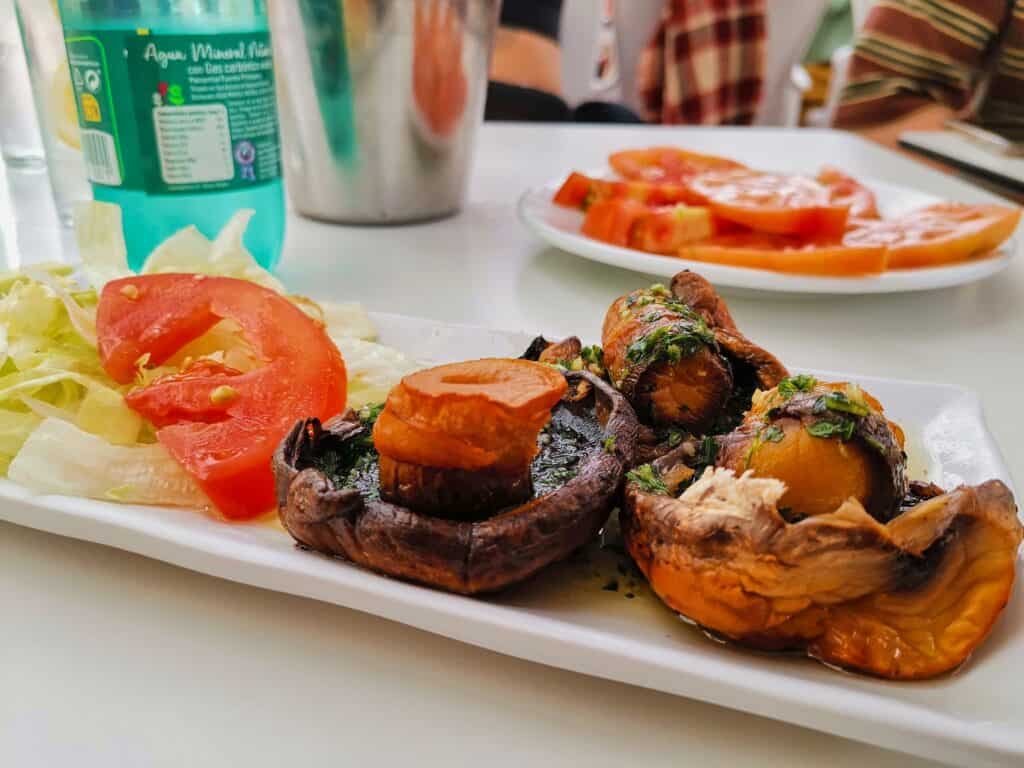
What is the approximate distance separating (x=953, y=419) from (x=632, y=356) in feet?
1.36

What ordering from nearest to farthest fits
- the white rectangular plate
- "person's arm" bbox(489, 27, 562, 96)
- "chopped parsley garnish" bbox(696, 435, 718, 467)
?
the white rectangular plate → "chopped parsley garnish" bbox(696, 435, 718, 467) → "person's arm" bbox(489, 27, 562, 96)

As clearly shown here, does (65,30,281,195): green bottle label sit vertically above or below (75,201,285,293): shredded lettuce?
above

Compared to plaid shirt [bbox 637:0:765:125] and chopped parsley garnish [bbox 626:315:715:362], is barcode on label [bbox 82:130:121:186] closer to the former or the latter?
chopped parsley garnish [bbox 626:315:715:362]

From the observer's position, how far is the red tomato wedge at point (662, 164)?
6.95ft

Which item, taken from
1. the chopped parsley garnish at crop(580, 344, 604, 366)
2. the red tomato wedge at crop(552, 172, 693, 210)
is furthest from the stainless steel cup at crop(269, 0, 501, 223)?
the chopped parsley garnish at crop(580, 344, 604, 366)

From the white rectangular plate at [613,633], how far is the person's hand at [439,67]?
48.1 inches

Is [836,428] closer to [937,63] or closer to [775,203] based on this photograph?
[775,203]

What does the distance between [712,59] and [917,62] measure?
133 cm

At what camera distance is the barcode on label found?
4.38 ft

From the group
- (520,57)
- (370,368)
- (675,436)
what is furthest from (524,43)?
(675,436)

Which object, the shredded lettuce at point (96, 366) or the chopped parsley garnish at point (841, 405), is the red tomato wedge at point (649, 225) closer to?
the shredded lettuce at point (96, 366)

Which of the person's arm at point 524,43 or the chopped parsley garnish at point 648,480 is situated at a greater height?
the chopped parsley garnish at point 648,480

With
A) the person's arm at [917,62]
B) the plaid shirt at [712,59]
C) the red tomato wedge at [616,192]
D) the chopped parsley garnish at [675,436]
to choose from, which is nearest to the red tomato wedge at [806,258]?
the red tomato wedge at [616,192]

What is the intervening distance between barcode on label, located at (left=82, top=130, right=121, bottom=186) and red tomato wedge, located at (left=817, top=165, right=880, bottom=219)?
1.44m
